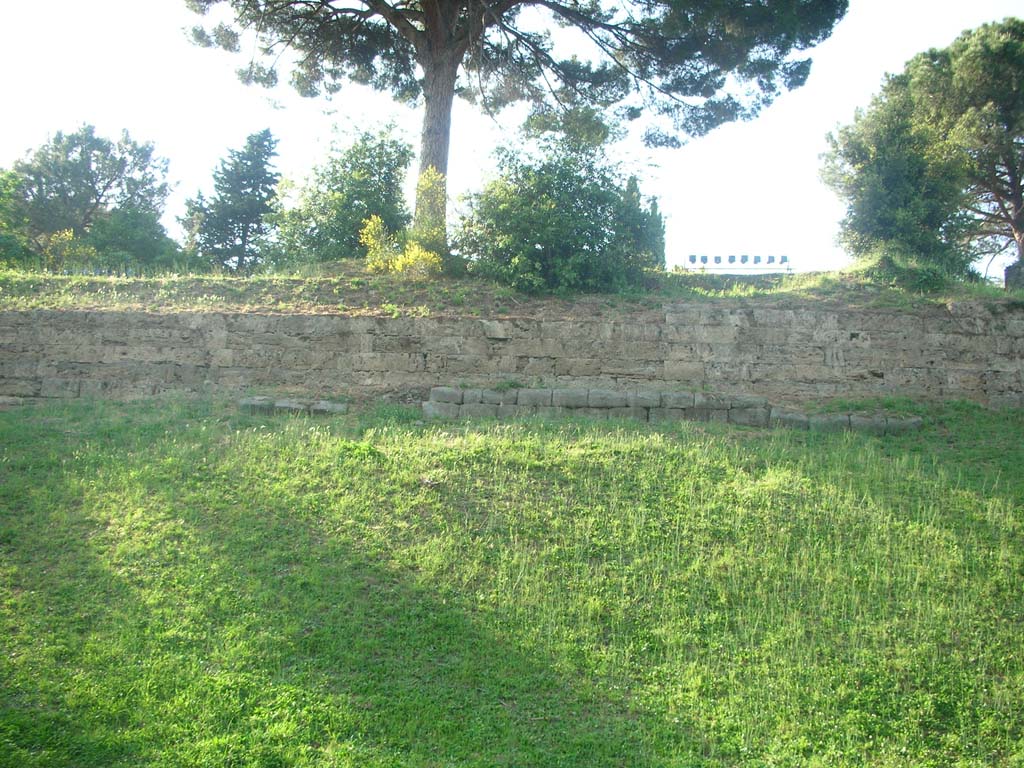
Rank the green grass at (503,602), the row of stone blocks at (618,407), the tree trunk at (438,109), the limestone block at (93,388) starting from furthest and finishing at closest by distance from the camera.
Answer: the tree trunk at (438,109) → the limestone block at (93,388) → the row of stone blocks at (618,407) → the green grass at (503,602)

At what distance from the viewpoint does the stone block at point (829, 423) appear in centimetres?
1049

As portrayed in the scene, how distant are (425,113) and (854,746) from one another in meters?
13.3

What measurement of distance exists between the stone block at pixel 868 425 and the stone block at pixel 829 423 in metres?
0.07

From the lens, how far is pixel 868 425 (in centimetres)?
1050

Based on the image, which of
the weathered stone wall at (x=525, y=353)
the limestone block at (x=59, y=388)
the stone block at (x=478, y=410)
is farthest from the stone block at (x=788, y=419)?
the limestone block at (x=59, y=388)

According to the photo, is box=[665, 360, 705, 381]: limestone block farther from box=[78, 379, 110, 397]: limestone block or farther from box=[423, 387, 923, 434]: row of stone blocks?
box=[78, 379, 110, 397]: limestone block

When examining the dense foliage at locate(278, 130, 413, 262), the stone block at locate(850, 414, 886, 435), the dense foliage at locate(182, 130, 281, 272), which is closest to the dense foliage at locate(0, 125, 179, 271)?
the dense foliage at locate(182, 130, 281, 272)

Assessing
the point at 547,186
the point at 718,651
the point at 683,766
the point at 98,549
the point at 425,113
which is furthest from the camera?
the point at 425,113

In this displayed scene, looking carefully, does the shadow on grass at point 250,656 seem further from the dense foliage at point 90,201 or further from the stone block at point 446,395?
the dense foliage at point 90,201

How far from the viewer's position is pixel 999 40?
20094 millimetres

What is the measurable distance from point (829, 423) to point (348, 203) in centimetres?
921

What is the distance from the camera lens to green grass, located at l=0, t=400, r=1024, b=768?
5207mm

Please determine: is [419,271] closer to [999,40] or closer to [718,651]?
[718,651]

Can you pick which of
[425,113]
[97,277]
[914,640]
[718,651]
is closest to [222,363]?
[97,277]
